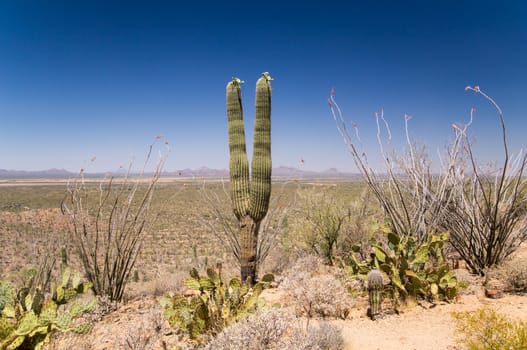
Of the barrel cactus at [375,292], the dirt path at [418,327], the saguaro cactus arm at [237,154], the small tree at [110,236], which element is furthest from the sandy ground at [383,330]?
the saguaro cactus arm at [237,154]

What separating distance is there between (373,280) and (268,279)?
4.73 feet

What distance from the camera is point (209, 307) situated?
3.99 m

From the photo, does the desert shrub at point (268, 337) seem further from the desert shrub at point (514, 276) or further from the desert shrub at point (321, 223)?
the desert shrub at point (321, 223)

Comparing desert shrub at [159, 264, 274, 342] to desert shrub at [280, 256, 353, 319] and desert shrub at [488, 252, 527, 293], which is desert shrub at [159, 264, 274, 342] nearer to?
desert shrub at [280, 256, 353, 319]

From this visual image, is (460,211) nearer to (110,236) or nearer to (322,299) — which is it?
(322,299)

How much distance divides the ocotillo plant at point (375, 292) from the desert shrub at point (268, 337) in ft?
3.52

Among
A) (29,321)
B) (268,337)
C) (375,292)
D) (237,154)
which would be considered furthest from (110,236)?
(375,292)

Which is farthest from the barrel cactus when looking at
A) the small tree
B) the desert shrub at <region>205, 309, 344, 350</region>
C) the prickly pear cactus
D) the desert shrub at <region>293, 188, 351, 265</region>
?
the desert shrub at <region>293, 188, 351, 265</region>

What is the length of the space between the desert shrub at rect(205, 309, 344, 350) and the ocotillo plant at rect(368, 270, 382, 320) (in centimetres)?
107

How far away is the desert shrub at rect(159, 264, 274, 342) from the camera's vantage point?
3.68m

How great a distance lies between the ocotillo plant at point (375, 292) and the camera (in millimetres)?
4309

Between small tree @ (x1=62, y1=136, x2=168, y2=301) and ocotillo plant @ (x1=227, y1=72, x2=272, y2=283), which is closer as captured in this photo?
small tree @ (x1=62, y1=136, x2=168, y2=301)

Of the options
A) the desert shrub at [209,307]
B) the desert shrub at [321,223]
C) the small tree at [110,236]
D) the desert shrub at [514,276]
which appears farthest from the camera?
the desert shrub at [321,223]

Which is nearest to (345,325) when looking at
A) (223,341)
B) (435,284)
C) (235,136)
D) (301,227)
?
(435,284)
